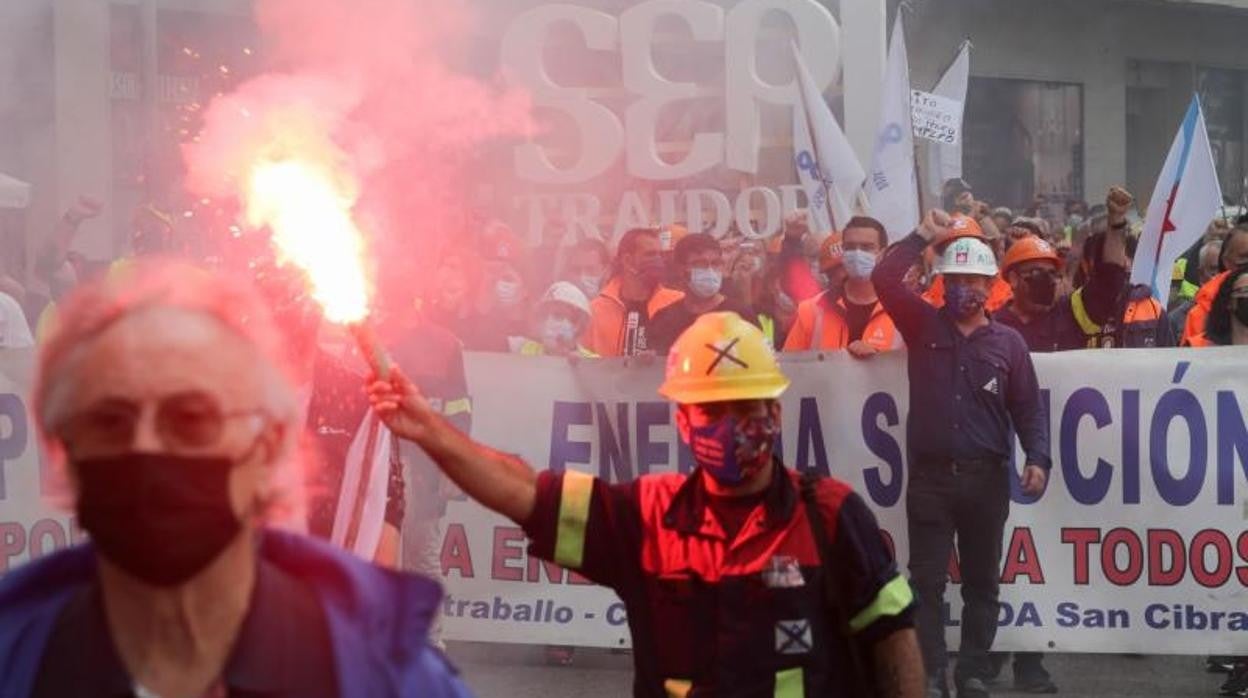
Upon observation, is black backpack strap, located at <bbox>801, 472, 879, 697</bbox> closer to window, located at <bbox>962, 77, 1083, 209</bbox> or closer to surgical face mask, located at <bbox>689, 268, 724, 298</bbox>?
surgical face mask, located at <bbox>689, 268, 724, 298</bbox>

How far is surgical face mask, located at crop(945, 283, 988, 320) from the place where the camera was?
802 cm

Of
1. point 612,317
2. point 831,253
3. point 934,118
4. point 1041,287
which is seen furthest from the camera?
point 934,118

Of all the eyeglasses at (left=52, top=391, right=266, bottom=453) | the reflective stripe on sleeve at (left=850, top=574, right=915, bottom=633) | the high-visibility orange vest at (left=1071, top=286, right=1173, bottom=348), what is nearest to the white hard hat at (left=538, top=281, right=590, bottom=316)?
the high-visibility orange vest at (left=1071, top=286, right=1173, bottom=348)

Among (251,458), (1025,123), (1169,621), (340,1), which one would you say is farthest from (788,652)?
(1025,123)

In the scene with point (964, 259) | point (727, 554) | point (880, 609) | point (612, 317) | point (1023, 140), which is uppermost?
point (1023, 140)

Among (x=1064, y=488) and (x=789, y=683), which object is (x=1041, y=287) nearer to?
(x=1064, y=488)

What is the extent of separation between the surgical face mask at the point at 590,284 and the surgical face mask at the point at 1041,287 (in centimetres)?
313

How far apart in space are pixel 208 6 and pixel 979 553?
657cm

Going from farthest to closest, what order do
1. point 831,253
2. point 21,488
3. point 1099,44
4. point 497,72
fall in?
1. point 1099,44
2. point 497,72
3. point 831,253
4. point 21,488

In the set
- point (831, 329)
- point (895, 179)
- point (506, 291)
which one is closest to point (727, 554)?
point (831, 329)

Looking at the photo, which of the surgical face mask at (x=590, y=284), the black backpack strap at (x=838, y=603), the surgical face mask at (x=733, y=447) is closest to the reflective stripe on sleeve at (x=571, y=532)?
the surgical face mask at (x=733, y=447)

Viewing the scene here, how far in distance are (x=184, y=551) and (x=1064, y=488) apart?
22.4 feet

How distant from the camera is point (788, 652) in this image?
4004mm

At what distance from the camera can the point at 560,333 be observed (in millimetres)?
10031
